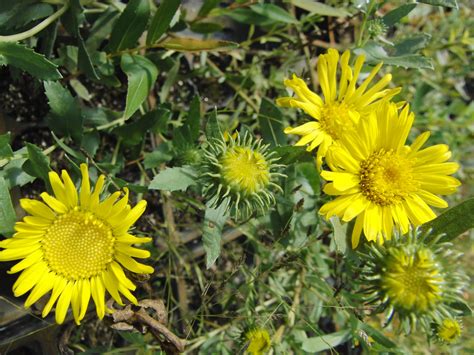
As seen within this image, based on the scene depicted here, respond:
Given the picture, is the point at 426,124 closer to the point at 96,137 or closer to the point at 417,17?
the point at 417,17

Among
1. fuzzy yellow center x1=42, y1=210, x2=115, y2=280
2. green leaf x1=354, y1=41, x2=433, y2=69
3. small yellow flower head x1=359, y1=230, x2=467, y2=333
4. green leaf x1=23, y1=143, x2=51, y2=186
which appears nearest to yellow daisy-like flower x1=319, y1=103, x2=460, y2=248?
small yellow flower head x1=359, y1=230, x2=467, y2=333

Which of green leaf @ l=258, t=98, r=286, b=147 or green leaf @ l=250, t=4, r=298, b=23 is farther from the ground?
A: green leaf @ l=250, t=4, r=298, b=23

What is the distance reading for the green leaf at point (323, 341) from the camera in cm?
142

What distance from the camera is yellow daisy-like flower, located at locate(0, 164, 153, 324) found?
1082 mm

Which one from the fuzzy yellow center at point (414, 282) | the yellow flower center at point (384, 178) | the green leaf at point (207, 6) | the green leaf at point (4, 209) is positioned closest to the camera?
the fuzzy yellow center at point (414, 282)

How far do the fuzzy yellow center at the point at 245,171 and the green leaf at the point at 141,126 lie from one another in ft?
1.10

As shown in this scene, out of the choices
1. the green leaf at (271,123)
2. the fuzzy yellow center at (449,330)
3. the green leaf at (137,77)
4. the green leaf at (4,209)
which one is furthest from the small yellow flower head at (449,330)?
the green leaf at (4,209)

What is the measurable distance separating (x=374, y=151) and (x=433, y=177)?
0.15 metres

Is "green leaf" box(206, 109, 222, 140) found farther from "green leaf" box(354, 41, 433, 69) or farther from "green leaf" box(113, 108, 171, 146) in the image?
"green leaf" box(354, 41, 433, 69)


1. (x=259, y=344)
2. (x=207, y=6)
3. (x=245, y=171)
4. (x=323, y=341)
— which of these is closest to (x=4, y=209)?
(x=245, y=171)

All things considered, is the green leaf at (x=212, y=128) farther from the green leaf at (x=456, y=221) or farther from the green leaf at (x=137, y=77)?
the green leaf at (x=456, y=221)

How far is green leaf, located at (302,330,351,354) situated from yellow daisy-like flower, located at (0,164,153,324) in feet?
1.89

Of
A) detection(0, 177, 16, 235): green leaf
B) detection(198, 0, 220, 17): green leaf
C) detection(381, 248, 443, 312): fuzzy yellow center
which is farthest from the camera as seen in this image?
detection(198, 0, 220, 17): green leaf

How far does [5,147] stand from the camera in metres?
1.13
